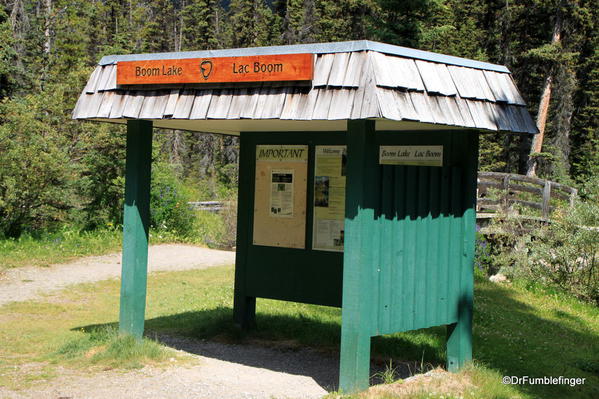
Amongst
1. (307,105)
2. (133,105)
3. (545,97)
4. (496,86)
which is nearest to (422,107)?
(307,105)

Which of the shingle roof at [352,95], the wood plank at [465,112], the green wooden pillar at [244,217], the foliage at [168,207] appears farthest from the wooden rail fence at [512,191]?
the wood plank at [465,112]

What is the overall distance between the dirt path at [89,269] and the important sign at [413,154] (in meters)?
6.40

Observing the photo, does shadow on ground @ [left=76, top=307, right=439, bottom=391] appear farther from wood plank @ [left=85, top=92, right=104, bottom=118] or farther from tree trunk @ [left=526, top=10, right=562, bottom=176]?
tree trunk @ [left=526, top=10, right=562, bottom=176]

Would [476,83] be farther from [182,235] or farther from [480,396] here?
[182,235]

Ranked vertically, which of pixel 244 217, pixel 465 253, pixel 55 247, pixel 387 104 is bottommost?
pixel 55 247

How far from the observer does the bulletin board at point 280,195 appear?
8.15m

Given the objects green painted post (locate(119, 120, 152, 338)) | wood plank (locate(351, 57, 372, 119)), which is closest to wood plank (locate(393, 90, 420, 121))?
wood plank (locate(351, 57, 372, 119))

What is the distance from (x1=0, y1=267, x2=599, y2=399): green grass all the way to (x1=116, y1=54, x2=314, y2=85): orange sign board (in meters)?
2.56

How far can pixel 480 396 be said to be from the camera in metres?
6.38

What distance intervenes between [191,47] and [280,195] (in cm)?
4862

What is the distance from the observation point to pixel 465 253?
7.19 meters

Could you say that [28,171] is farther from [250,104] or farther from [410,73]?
[410,73]

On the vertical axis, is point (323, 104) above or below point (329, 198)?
above

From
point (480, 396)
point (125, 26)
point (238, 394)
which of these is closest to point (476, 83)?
point (480, 396)
